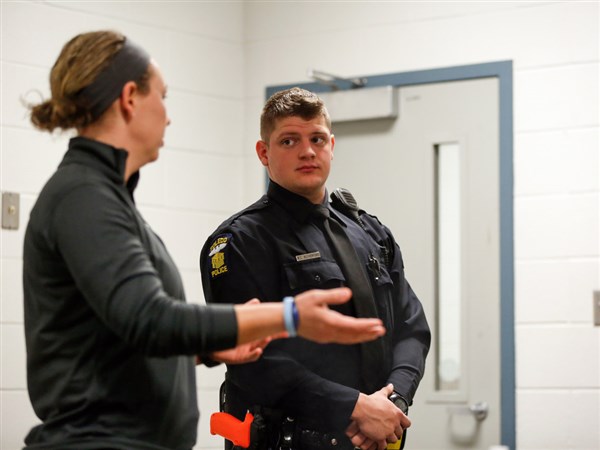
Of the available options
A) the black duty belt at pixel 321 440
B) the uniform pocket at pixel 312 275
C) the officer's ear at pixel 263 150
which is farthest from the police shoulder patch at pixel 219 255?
the black duty belt at pixel 321 440

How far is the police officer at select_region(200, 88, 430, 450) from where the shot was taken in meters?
2.25

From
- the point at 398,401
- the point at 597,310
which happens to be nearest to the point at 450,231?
the point at 597,310

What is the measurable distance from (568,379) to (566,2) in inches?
55.4

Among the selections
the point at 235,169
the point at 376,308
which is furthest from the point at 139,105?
the point at 235,169

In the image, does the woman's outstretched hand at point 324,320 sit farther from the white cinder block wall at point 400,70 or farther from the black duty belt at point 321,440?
the white cinder block wall at point 400,70

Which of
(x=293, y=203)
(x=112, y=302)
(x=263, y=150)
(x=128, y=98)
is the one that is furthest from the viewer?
(x=263, y=150)

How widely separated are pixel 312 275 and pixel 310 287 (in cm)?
3

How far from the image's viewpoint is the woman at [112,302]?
1402 millimetres

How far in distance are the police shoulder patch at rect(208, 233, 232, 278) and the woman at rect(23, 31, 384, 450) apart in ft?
2.33

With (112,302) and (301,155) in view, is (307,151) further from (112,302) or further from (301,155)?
(112,302)

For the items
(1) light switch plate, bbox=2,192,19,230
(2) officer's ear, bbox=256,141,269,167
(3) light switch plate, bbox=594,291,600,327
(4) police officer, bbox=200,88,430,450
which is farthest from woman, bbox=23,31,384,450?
(3) light switch plate, bbox=594,291,600,327

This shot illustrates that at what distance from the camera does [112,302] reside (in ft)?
4.56

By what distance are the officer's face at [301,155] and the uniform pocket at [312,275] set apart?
21 cm

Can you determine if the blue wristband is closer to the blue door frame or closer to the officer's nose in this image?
the officer's nose
